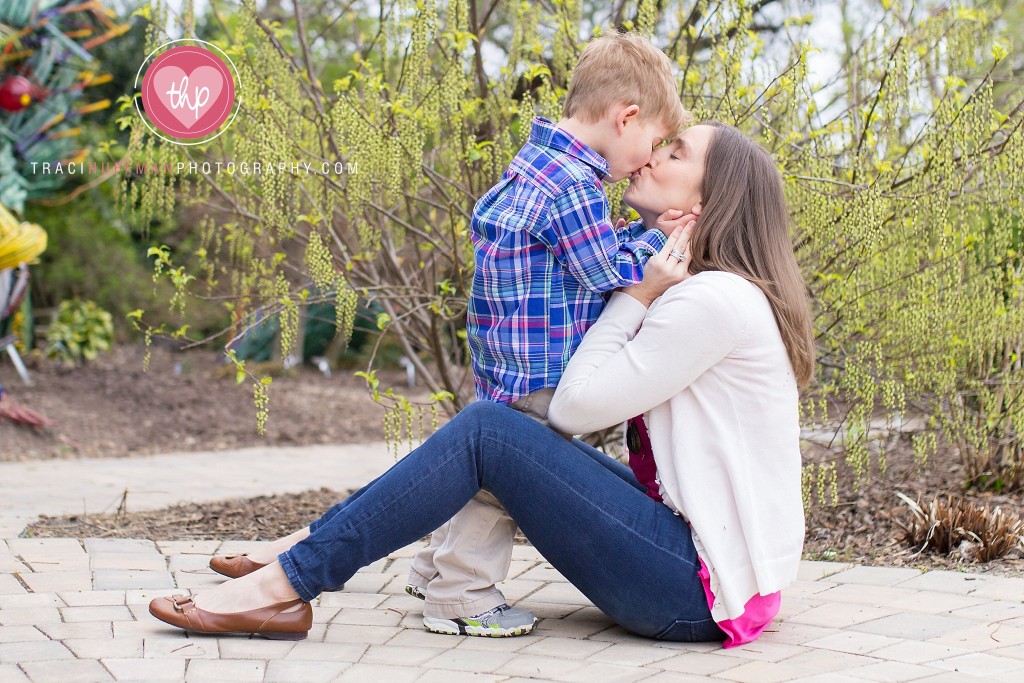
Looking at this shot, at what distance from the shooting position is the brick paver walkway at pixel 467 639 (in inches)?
77.8

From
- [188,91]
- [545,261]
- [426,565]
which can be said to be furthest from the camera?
[188,91]

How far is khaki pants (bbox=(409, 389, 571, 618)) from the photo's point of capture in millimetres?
2307

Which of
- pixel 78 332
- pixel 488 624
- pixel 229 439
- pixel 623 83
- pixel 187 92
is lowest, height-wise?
pixel 229 439

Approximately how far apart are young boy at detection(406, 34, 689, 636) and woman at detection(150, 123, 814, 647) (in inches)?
3.6

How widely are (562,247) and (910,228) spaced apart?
1.32m

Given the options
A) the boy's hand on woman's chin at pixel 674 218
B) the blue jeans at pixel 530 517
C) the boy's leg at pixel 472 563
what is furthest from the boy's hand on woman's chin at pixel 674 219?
the boy's leg at pixel 472 563

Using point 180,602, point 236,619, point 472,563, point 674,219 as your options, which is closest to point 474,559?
point 472,563

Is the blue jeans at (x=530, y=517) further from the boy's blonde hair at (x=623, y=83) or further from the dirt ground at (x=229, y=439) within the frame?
the dirt ground at (x=229, y=439)

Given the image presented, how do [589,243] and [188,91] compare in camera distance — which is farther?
[188,91]

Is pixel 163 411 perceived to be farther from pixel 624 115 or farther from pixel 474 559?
pixel 624 115

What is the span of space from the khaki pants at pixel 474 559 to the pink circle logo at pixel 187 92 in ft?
7.31

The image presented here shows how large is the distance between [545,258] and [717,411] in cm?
48

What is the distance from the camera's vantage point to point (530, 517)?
217cm

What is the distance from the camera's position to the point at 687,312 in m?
2.06
